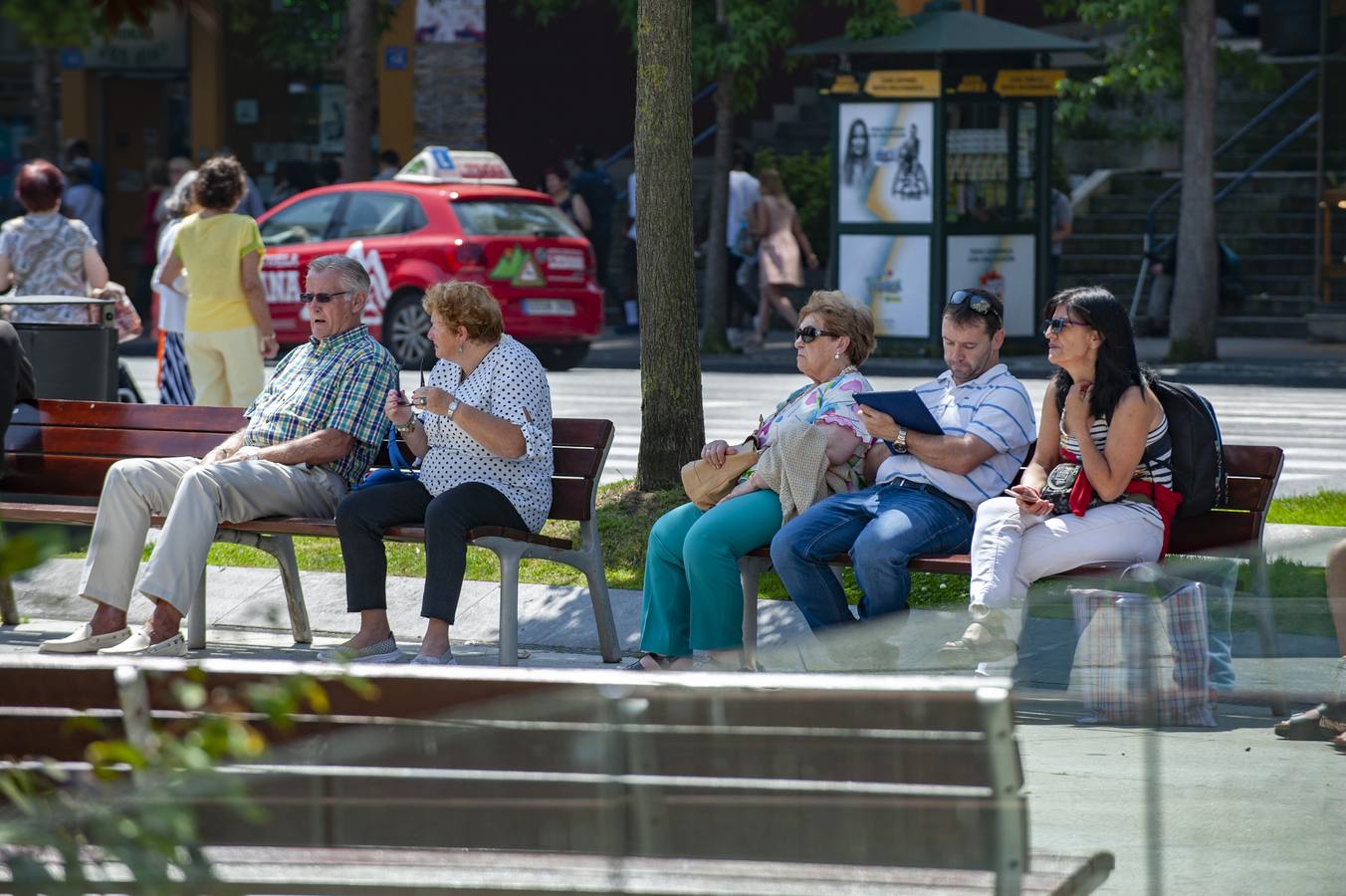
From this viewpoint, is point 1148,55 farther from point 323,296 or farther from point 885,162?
point 323,296

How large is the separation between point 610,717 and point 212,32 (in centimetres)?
112

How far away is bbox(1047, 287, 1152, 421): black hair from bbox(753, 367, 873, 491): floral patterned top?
0.79m

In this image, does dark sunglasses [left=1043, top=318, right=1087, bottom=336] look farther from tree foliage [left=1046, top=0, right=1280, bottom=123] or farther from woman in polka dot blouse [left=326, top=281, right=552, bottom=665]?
tree foliage [left=1046, top=0, right=1280, bottom=123]

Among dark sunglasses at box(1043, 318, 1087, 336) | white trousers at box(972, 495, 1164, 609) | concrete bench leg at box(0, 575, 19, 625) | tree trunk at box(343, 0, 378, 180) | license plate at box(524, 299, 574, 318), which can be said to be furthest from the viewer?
tree trunk at box(343, 0, 378, 180)

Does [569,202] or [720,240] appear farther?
[569,202]

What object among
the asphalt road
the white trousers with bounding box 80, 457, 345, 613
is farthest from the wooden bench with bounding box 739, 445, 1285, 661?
the asphalt road

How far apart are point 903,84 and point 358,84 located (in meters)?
6.38

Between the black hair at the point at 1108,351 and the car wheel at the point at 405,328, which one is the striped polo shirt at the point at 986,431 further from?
the car wheel at the point at 405,328

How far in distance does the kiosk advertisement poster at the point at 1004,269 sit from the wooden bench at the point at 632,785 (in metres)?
16.2

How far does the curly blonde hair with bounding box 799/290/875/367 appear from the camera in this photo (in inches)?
264

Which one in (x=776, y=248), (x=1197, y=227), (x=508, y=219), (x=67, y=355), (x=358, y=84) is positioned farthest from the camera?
(x=358, y=84)

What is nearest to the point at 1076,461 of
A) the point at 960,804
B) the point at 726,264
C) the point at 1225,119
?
the point at 960,804

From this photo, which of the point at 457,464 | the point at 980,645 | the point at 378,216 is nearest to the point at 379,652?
the point at 457,464

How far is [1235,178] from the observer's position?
23.4 metres
